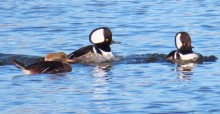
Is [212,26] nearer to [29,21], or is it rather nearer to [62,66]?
[29,21]

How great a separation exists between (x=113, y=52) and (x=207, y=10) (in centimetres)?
646

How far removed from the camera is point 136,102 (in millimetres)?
14570

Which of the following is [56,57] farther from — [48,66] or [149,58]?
[149,58]

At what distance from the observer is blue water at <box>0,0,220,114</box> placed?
1451 centimetres

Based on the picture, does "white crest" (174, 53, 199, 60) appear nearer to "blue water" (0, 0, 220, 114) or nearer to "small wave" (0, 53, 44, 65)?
"blue water" (0, 0, 220, 114)

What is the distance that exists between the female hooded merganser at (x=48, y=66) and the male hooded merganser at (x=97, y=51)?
0.77 metres

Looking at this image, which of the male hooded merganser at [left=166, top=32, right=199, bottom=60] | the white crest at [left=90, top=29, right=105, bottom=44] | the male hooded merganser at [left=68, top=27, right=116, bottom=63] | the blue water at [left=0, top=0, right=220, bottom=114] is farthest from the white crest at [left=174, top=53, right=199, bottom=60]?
the white crest at [left=90, top=29, right=105, bottom=44]

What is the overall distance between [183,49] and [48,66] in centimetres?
310

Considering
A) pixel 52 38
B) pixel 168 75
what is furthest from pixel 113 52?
pixel 168 75

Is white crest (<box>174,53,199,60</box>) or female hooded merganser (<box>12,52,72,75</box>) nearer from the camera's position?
female hooded merganser (<box>12,52,72,75</box>)

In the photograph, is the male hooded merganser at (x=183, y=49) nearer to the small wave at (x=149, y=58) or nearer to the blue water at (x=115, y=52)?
the small wave at (x=149, y=58)

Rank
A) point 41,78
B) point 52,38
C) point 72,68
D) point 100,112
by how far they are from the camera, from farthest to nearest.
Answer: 1. point 52,38
2. point 72,68
3. point 41,78
4. point 100,112

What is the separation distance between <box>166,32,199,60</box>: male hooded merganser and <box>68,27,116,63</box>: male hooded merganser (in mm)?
1209

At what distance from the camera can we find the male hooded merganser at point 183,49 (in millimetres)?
19133
